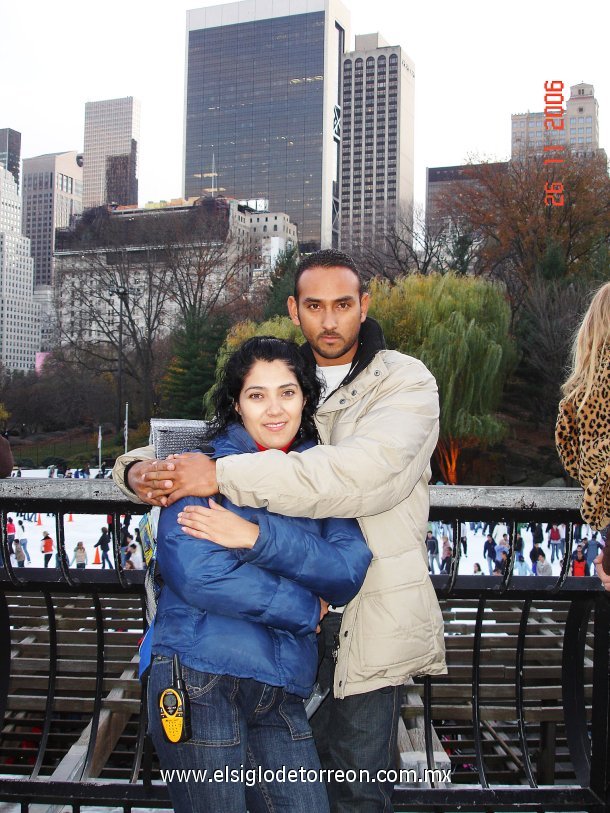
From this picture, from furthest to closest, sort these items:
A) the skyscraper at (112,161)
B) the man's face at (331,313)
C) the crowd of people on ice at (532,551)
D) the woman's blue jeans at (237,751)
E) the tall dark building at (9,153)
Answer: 1. the tall dark building at (9,153)
2. the skyscraper at (112,161)
3. the crowd of people on ice at (532,551)
4. the man's face at (331,313)
5. the woman's blue jeans at (237,751)

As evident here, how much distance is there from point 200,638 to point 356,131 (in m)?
155

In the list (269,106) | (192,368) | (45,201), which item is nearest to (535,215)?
(192,368)

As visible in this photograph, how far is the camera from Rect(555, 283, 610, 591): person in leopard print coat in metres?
2.09

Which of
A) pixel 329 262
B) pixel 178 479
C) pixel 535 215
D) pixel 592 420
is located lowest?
pixel 178 479

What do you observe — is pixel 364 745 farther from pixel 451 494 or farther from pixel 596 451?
pixel 596 451

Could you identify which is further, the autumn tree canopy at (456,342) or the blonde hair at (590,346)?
the autumn tree canopy at (456,342)

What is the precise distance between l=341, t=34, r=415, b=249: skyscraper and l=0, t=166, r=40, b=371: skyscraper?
193 feet

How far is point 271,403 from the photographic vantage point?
2.04 m

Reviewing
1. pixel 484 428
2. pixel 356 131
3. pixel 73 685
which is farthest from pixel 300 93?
pixel 73 685

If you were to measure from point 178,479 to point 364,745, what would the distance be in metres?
0.85

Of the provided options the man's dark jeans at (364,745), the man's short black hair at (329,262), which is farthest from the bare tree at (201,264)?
the man's dark jeans at (364,745)

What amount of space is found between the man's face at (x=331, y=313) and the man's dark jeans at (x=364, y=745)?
1023 mm

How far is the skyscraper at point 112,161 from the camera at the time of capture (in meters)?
173
